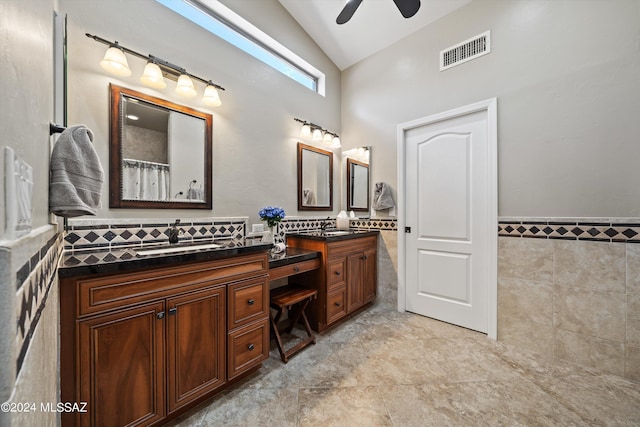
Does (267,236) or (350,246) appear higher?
(267,236)

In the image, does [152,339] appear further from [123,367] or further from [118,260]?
[118,260]

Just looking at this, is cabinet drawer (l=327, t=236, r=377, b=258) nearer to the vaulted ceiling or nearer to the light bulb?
the light bulb

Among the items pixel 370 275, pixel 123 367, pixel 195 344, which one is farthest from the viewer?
pixel 370 275

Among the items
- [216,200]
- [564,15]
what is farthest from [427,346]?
[564,15]

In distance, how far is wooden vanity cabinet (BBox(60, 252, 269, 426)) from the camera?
3.38 ft

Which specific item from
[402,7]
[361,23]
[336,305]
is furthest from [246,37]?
[336,305]

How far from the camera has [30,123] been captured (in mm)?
548

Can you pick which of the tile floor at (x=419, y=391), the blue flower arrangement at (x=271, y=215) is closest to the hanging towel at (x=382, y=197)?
the blue flower arrangement at (x=271, y=215)

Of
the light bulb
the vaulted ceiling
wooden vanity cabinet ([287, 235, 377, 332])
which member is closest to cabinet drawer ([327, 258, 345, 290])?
wooden vanity cabinet ([287, 235, 377, 332])

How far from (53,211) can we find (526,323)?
10.3ft

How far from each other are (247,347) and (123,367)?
0.67m

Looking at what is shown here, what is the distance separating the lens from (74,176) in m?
0.98

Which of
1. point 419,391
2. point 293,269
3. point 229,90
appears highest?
point 229,90

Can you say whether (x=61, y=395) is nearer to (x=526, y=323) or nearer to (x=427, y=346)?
(x=427, y=346)
